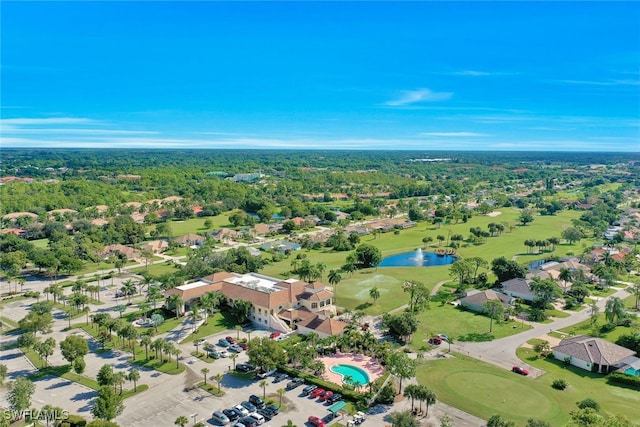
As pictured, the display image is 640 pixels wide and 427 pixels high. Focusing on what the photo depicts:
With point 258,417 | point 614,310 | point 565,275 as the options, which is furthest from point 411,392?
point 565,275

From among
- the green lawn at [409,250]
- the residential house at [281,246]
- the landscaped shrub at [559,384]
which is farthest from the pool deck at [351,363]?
the residential house at [281,246]

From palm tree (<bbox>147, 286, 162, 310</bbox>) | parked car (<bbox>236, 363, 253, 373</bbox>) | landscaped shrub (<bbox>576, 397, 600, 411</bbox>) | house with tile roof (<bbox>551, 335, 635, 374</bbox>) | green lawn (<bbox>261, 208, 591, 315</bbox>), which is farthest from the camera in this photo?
green lawn (<bbox>261, 208, 591, 315</bbox>)

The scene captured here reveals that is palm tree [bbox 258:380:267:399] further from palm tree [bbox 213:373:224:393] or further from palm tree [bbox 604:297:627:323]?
palm tree [bbox 604:297:627:323]

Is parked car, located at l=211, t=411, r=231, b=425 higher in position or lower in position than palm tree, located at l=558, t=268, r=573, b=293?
lower

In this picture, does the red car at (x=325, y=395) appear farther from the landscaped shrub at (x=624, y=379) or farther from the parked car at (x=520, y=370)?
the landscaped shrub at (x=624, y=379)

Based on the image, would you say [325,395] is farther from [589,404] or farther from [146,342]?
[589,404]

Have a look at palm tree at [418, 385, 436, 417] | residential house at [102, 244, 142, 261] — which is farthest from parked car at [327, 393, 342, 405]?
residential house at [102, 244, 142, 261]

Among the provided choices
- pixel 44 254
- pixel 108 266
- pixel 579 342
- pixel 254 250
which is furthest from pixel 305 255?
pixel 579 342
